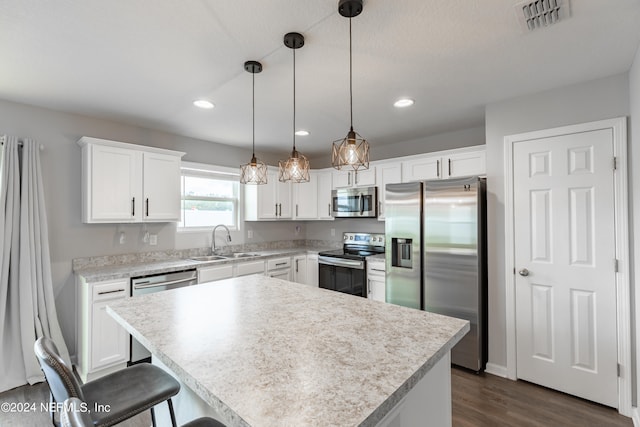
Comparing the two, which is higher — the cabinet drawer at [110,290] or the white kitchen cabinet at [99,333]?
the cabinet drawer at [110,290]

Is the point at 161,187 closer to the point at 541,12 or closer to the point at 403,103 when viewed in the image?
the point at 403,103

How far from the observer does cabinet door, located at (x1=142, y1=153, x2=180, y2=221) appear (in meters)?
3.27

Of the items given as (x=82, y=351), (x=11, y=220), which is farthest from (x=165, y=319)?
(x=11, y=220)

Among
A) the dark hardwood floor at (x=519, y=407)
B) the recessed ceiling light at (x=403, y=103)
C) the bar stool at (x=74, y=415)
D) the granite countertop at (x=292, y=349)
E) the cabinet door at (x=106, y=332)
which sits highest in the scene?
the recessed ceiling light at (x=403, y=103)

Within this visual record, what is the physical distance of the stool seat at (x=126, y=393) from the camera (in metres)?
1.25

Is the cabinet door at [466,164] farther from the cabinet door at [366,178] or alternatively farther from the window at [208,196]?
the window at [208,196]

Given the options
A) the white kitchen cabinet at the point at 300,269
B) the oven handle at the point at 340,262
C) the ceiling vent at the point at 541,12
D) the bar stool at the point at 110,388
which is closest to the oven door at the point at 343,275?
the oven handle at the point at 340,262

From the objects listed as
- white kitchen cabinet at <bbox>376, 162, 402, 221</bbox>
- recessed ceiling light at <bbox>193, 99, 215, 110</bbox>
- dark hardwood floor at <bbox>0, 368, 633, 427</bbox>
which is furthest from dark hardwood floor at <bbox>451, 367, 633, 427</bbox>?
recessed ceiling light at <bbox>193, 99, 215, 110</bbox>

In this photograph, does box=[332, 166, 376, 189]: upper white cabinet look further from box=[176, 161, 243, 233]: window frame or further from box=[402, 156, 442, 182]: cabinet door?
box=[176, 161, 243, 233]: window frame

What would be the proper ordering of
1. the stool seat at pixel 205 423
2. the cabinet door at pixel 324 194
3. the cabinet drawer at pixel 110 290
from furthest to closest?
the cabinet door at pixel 324 194
the cabinet drawer at pixel 110 290
the stool seat at pixel 205 423

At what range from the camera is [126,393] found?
4.44ft

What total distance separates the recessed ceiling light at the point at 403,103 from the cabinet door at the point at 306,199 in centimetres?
216

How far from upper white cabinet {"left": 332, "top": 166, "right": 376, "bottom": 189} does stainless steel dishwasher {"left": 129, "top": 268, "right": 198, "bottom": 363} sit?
7.85 ft

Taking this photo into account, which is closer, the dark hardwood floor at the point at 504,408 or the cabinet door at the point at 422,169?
the dark hardwood floor at the point at 504,408
